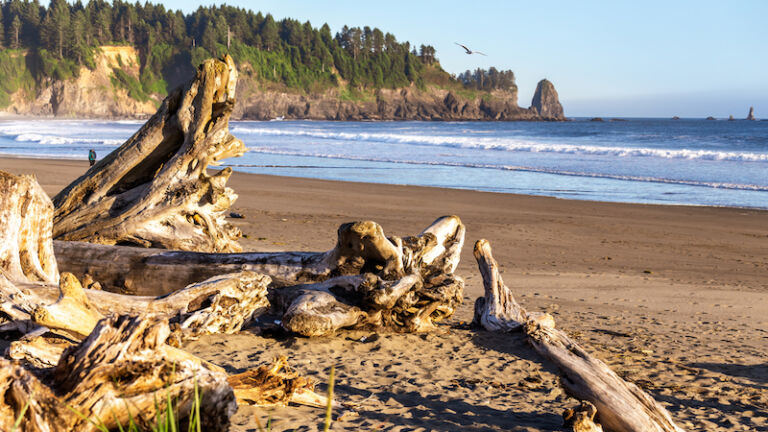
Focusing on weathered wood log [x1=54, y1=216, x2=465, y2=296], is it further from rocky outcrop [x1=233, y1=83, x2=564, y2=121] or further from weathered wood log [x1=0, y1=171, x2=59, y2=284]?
rocky outcrop [x1=233, y1=83, x2=564, y2=121]

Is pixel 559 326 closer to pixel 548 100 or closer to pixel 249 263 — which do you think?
pixel 249 263

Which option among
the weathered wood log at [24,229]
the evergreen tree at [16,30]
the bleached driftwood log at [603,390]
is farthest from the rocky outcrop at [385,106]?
the bleached driftwood log at [603,390]

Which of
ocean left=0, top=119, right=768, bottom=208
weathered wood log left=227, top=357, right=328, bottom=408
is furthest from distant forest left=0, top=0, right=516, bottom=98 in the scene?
weathered wood log left=227, top=357, right=328, bottom=408

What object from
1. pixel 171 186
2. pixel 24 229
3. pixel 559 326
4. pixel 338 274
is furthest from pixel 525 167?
pixel 24 229

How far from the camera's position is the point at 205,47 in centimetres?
11819

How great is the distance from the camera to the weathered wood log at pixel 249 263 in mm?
4762

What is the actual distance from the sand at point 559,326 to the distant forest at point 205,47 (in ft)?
328

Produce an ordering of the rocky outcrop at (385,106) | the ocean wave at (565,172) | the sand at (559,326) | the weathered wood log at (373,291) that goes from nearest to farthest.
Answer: the sand at (559,326), the weathered wood log at (373,291), the ocean wave at (565,172), the rocky outcrop at (385,106)

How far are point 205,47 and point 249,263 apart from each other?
399 ft

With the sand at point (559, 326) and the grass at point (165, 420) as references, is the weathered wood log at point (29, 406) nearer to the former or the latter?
the grass at point (165, 420)

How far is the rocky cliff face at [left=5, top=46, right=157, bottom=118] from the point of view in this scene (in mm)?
93125

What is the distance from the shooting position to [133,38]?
11512cm

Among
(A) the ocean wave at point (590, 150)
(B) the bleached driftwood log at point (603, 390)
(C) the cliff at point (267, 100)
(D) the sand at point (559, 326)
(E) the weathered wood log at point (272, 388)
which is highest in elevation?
(C) the cliff at point (267, 100)

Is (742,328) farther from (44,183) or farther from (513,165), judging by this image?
(513,165)
